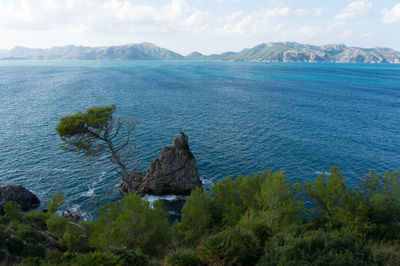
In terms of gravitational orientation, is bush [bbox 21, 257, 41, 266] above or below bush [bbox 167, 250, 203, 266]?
below

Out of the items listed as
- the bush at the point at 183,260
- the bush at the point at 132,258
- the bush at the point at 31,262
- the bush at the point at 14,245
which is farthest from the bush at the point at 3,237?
the bush at the point at 183,260

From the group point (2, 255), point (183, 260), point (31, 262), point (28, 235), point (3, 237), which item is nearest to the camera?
point (183, 260)

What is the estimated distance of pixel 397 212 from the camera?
63.4 ft

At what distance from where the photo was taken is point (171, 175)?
41906 mm

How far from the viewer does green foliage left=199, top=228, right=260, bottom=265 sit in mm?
14117

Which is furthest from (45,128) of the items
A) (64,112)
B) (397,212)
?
(397,212)

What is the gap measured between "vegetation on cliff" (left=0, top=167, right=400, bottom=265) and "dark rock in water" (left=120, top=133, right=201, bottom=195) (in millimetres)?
14835

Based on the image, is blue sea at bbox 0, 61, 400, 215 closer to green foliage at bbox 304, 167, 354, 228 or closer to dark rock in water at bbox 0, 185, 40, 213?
dark rock in water at bbox 0, 185, 40, 213

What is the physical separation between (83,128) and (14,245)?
14322 mm

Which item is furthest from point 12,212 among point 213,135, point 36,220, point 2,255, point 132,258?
point 213,135

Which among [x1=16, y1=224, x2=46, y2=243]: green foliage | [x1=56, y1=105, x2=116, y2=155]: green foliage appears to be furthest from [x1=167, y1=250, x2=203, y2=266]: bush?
[x1=56, y1=105, x2=116, y2=155]: green foliage

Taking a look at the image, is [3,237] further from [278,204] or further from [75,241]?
[278,204]

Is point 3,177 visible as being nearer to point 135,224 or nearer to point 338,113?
point 135,224

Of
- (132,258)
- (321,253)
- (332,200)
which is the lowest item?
(132,258)
